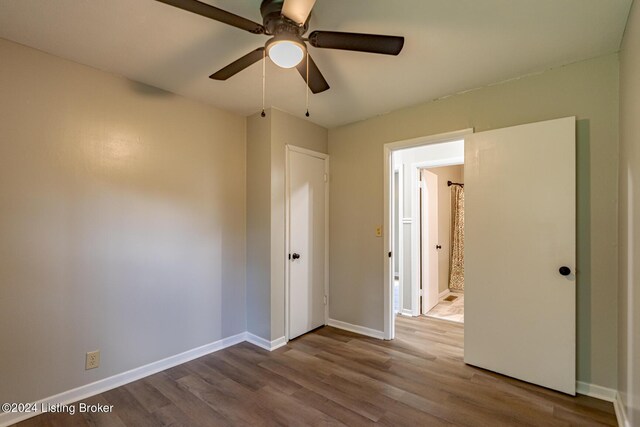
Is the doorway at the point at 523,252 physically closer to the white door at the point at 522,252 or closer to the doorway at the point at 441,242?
the white door at the point at 522,252

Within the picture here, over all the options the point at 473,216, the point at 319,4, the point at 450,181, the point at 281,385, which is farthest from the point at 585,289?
the point at 450,181

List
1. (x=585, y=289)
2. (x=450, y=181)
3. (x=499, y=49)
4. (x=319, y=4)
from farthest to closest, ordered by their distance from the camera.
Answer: (x=450, y=181) → (x=585, y=289) → (x=499, y=49) → (x=319, y=4)

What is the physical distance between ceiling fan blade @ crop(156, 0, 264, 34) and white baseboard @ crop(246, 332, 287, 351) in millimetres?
2703

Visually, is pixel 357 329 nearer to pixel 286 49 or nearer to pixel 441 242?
pixel 441 242

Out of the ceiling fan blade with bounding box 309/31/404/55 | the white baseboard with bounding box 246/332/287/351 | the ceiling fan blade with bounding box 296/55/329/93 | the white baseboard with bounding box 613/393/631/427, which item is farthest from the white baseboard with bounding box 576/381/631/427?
the ceiling fan blade with bounding box 296/55/329/93

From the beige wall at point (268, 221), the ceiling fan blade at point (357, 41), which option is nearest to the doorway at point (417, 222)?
the beige wall at point (268, 221)

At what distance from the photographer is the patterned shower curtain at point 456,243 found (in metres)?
5.31

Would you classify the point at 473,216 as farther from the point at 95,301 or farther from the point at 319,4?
the point at 95,301

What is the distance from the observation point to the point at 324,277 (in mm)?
3678

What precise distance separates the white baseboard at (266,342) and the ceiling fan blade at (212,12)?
8.87 feet

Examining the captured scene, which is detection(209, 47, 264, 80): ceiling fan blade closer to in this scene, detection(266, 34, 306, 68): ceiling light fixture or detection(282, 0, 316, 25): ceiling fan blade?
detection(266, 34, 306, 68): ceiling light fixture

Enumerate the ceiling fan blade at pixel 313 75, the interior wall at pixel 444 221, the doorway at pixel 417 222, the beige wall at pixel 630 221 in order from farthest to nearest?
the interior wall at pixel 444 221
the doorway at pixel 417 222
the ceiling fan blade at pixel 313 75
the beige wall at pixel 630 221

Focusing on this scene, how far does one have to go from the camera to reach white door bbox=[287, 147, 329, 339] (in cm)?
326

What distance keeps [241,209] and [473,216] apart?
→ 2.28 metres
